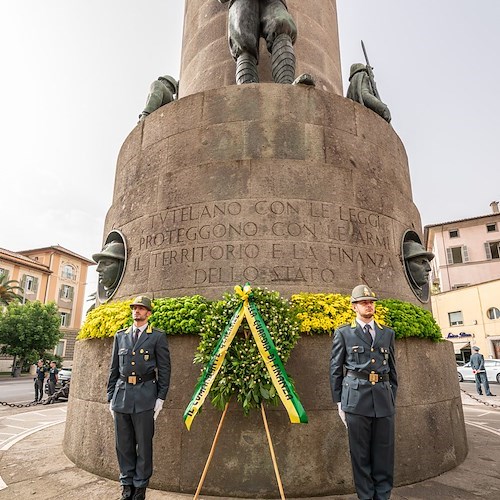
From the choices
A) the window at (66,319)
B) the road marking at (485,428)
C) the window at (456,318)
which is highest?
the window at (66,319)

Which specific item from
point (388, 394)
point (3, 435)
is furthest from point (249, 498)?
point (3, 435)

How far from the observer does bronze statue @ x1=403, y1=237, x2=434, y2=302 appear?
700 centimetres

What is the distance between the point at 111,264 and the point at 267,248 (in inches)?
110

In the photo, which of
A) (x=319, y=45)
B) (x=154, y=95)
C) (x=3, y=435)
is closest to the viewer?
(x=3, y=435)

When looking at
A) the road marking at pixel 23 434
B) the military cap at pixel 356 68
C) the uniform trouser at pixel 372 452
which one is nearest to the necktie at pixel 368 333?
the uniform trouser at pixel 372 452

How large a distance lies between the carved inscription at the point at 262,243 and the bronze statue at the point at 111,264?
24.7 inches

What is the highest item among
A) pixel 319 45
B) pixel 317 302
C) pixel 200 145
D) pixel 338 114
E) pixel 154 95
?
pixel 319 45

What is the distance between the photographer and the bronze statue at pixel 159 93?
8.66 metres

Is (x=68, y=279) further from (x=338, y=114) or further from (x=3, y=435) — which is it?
(x=338, y=114)

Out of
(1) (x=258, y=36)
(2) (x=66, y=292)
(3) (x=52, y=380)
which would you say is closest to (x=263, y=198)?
(1) (x=258, y=36)

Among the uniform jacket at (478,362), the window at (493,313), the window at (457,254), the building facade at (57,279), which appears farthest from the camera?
the building facade at (57,279)

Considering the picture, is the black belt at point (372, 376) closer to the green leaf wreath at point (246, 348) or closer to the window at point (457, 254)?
the green leaf wreath at point (246, 348)

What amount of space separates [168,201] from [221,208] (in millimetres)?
1011

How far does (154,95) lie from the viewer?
8.88 meters
